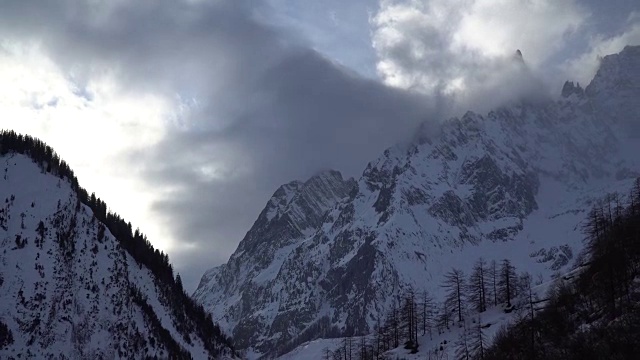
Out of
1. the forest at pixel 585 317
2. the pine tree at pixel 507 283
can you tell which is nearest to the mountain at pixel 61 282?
the forest at pixel 585 317

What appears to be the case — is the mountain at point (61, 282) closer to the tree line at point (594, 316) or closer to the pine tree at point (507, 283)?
the pine tree at point (507, 283)

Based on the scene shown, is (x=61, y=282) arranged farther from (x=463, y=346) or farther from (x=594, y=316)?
(x=594, y=316)

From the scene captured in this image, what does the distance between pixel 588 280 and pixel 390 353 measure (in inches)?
1890

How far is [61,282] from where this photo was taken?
169000mm

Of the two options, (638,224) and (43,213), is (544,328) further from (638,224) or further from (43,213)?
(43,213)

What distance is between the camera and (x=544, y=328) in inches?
3711

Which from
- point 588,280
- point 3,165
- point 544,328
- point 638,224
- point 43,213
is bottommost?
point 544,328

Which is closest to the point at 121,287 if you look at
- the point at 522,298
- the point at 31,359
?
the point at 31,359

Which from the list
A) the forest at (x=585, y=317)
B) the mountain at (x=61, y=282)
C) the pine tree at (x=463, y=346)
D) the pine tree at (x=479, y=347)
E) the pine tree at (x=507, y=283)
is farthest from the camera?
the mountain at (x=61, y=282)

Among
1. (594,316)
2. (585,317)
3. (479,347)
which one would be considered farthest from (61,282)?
(594,316)

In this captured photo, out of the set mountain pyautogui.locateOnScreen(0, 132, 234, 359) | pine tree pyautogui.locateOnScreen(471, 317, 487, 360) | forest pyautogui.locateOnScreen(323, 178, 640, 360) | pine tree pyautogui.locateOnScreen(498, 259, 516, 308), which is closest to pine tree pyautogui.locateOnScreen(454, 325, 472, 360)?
forest pyautogui.locateOnScreen(323, 178, 640, 360)

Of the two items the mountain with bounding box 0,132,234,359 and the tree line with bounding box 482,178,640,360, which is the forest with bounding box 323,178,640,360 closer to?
the tree line with bounding box 482,178,640,360

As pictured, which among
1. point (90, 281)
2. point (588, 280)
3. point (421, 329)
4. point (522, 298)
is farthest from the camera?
point (90, 281)

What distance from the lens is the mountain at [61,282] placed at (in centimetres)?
15725
